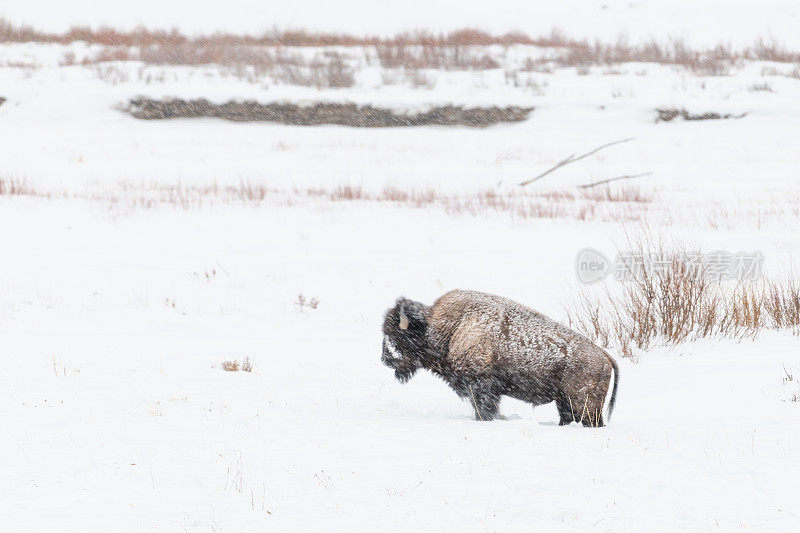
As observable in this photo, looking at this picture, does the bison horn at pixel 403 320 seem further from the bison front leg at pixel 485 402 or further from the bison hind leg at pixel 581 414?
the bison hind leg at pixel 581 414

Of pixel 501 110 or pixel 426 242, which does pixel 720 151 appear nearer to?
pixel 501 110

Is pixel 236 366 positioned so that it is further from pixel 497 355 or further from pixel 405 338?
pixel 497 355

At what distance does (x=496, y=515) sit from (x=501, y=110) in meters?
25.5

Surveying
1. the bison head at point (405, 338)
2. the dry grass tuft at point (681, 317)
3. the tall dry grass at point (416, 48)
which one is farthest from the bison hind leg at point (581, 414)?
the tall dry grass at point (416, 48)

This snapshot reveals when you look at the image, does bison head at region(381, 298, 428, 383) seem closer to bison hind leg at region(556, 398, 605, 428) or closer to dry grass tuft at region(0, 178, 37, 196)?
bison hind leg at region(556, 398, 605, 428)

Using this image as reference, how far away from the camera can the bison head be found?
602 cm

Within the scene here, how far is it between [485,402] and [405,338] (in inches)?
30.8

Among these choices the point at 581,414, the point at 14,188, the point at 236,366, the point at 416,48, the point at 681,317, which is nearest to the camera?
the point at 581,414

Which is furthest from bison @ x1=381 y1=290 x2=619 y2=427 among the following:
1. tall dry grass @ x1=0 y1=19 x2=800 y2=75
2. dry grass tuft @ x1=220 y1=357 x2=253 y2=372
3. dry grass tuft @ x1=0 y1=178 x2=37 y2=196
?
tall dry grass @ x1=0 y1=19 x2=800 y2=75

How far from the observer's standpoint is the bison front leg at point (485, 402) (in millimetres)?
5742

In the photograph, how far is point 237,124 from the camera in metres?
27.9

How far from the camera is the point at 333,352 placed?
27.8 feet

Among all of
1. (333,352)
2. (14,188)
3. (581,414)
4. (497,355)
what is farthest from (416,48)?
(581,414)

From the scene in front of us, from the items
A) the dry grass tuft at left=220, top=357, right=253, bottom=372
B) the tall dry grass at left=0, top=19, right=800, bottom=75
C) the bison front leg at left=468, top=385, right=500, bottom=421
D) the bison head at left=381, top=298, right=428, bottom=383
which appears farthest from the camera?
the tall dry grass at left=0, top=19, right=800, bottom=75
